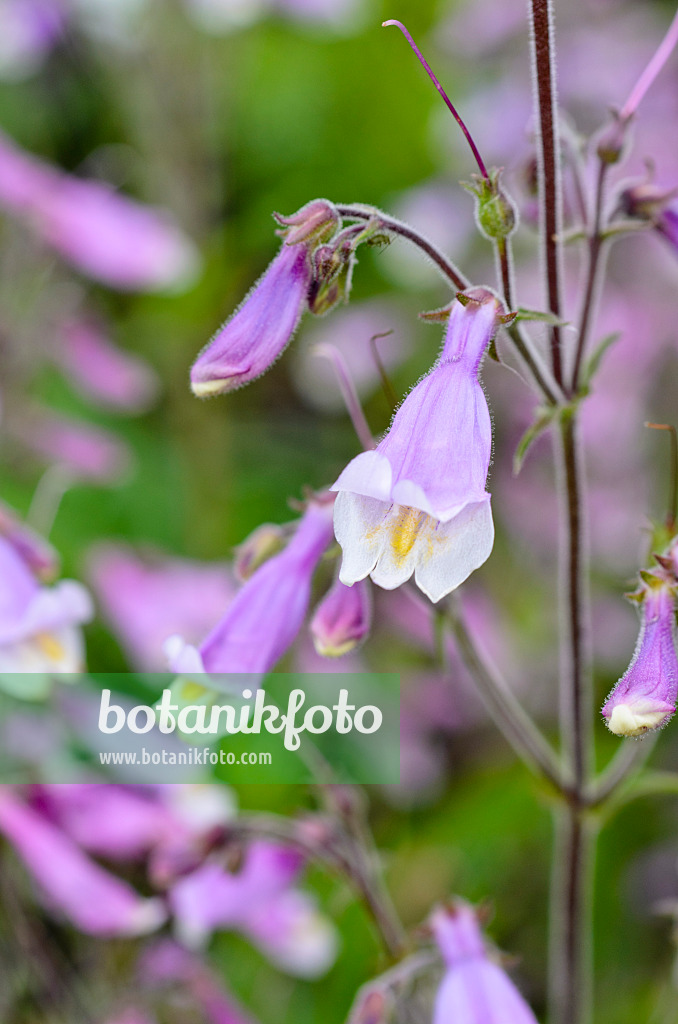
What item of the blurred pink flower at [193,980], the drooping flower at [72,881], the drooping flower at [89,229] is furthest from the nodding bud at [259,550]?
the drooping flower at [89,229]

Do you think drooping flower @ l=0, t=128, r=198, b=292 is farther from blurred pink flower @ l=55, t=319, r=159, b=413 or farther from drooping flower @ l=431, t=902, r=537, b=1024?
drooping flower @ l=431, t=902, r=537, b=1024

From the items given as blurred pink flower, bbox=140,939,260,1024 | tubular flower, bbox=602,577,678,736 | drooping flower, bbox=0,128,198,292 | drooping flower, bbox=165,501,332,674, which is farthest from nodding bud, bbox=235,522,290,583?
drooping flower, bbox=0,128,198,292

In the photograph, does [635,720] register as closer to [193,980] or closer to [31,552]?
[31,552]

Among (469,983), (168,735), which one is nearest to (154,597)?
(168,735)

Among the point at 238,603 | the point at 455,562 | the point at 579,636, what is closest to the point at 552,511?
the point at 579,636

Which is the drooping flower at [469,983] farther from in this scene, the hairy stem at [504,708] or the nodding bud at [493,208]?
the nodding bud at [493,208]

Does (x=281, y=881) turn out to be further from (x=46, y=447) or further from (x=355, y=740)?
(x=46, y=447)
